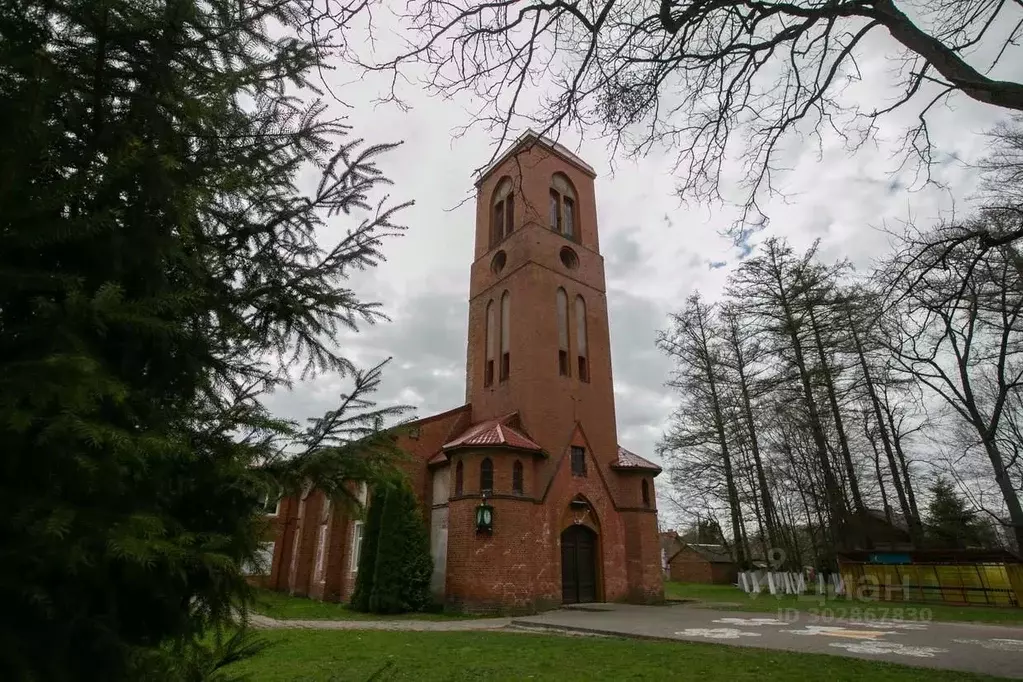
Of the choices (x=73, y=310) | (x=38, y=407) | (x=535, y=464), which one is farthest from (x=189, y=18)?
(x=535, y=464)

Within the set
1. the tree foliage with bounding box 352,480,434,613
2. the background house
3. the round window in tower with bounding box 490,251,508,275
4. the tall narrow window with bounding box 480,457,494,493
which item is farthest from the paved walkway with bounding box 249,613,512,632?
the background house

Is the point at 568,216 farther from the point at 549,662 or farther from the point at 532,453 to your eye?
the point at 549,662

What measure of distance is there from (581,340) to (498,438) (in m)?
6.16

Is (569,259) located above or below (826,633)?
above

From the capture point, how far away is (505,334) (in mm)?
20984

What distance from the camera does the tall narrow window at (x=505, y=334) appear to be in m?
20.5

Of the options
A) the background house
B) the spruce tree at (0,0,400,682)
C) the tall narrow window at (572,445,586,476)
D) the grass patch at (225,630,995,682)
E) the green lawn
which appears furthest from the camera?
the background house

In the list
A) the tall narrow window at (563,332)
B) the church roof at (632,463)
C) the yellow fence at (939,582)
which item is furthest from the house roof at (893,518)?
the tall narrow window at (563,332)

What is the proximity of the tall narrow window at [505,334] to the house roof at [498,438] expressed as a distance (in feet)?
7.30

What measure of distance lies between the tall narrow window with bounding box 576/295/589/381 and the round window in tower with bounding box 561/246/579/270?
133 centimetres

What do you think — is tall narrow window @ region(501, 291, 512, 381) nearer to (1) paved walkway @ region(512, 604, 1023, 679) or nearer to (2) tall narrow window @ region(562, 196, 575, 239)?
(2) tall narrow window @ region(562, 196, 575, 239)

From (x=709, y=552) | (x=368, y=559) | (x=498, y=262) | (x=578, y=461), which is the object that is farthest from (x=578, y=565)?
(x=709, y=552)

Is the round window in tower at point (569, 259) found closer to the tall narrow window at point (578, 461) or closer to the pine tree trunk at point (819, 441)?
the tall narrow window at point (578, 461)

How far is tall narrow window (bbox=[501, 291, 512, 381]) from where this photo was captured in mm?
20531
